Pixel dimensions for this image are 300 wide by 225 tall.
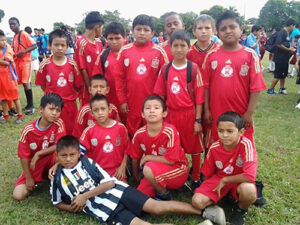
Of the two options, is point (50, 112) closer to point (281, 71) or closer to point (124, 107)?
point (124, 107)

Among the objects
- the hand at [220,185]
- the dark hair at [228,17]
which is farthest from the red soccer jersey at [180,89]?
the hand at [220,185]

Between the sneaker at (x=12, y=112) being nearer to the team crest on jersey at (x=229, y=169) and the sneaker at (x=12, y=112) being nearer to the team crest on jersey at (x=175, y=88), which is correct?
the team crest on jersey at (x=175, y=88)

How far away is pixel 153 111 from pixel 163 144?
39 cm

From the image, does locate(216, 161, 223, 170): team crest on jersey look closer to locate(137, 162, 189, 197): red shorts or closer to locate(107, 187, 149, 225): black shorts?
locate(137, 162, 189, 197): red shorts

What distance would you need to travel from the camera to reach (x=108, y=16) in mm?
64875

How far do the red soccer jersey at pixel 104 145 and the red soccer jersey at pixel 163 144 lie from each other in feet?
0.67

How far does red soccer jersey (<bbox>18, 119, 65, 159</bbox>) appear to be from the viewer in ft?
10.6

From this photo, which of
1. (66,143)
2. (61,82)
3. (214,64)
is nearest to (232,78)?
(214,64)

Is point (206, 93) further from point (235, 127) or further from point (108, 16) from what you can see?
point (108, 16)

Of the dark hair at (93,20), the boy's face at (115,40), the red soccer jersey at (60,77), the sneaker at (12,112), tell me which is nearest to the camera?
the boy's face at (115,40)

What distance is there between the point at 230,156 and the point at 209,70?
0.98 meters

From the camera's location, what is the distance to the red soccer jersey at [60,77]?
12.7 ft

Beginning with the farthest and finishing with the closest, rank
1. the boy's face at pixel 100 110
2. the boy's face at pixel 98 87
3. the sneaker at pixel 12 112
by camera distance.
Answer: the sneaker at pixel 12 112
the boy's face at pixel 98 87
the boy's face at pixel 100 110

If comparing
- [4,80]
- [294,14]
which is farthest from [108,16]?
[4,80]
